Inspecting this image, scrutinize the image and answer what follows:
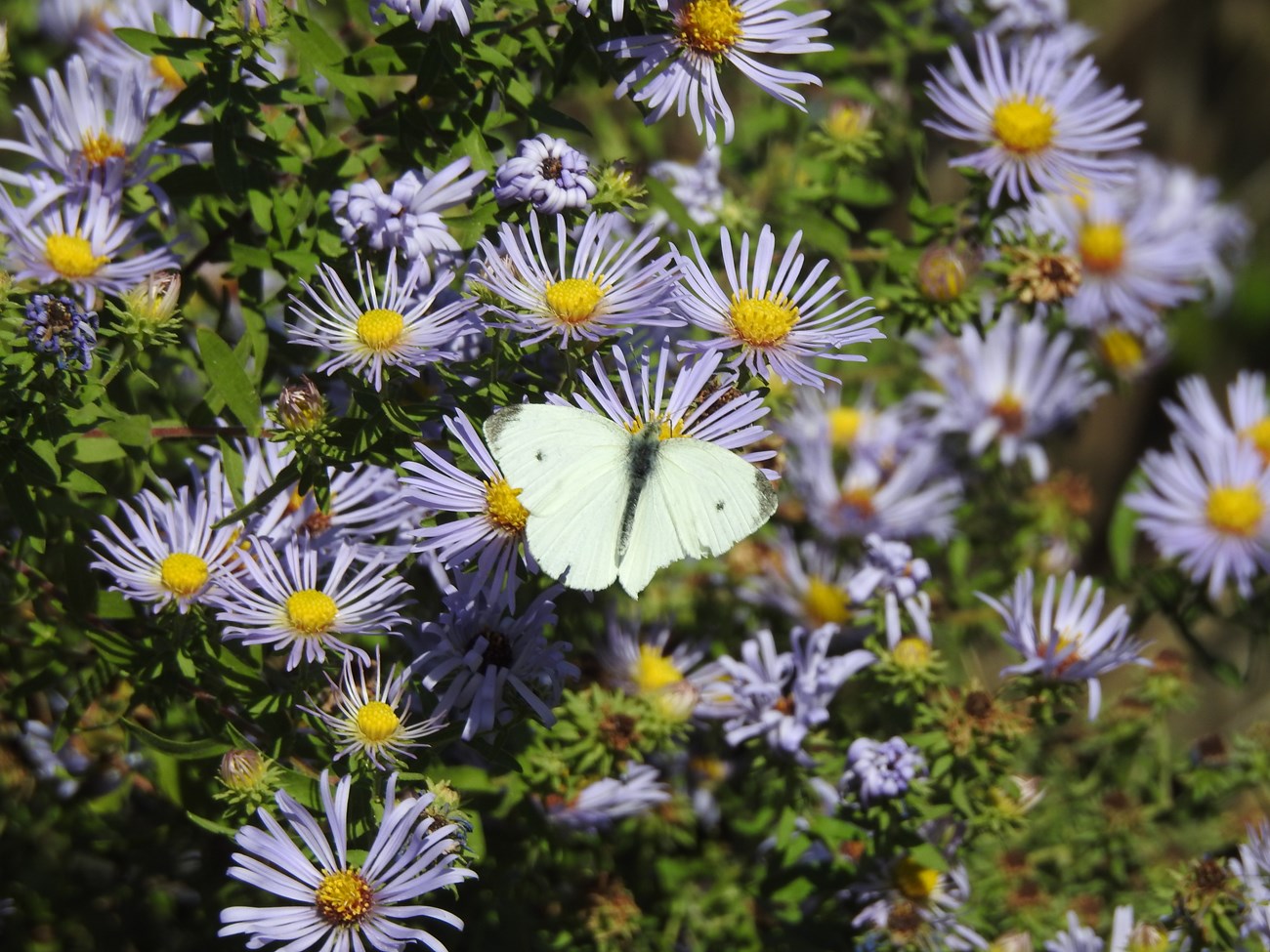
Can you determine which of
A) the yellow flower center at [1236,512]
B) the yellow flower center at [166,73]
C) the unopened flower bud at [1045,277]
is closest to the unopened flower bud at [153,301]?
the yellow flower center at [166,73]

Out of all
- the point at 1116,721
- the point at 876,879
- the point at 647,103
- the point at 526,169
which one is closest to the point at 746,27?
the point at 647,103

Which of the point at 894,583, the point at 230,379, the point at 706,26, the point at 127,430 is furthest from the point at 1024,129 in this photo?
the point at 127,430

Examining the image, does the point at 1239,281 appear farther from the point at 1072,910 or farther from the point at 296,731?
the point at 296,731

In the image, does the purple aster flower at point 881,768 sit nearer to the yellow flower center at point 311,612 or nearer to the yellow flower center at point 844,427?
the yellow flower center at point 311,612

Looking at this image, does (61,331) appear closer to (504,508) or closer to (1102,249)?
(504,508)

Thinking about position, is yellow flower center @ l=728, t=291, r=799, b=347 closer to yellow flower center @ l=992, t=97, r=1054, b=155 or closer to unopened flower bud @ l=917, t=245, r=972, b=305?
unopened flower bud @ l=917, t=245, r=972, b=305

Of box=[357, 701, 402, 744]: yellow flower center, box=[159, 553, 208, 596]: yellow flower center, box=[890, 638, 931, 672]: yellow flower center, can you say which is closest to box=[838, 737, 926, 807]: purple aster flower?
box=[890, 638, 931, 672]: yellow flower center
